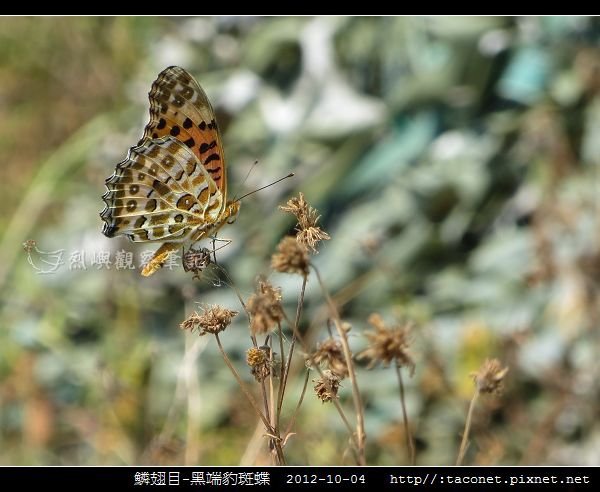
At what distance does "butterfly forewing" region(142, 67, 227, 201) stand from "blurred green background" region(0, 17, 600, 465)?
938 millimetres

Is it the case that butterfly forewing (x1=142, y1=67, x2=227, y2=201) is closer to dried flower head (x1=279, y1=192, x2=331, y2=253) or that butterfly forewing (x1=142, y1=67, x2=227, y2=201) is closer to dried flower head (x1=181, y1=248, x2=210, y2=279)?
dried flower head (x1=181, y1=248, x2=210, y2=279)

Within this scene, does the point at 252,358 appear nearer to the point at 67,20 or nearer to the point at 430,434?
the point at 430,434

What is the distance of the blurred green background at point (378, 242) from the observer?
7.55 feet

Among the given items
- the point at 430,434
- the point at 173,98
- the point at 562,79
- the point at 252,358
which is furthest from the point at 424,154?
the point at 252,358

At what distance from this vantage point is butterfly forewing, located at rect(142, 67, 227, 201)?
1325mm

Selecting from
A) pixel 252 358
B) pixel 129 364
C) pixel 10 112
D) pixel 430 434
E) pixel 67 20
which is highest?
pixel 67 20

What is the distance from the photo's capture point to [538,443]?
215 centimetres

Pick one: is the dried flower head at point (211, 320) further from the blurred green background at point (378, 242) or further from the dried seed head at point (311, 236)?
the blurred green background at point (378, 242)

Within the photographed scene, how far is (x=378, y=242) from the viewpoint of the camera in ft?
7.40

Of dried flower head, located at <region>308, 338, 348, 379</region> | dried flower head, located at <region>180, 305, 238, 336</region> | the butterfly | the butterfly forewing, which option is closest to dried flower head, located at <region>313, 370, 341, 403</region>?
dried flower head, located at <region>308, 338, 348, 379</region>

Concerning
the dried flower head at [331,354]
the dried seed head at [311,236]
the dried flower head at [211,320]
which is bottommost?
the dried flower head at [331,354]

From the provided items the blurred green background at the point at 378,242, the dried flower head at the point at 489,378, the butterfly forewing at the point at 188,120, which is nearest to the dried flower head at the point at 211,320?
the dried flower head at the point at 489,378

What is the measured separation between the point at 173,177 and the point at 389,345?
604mm
